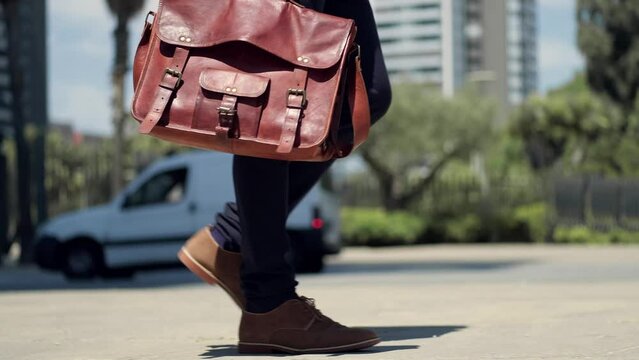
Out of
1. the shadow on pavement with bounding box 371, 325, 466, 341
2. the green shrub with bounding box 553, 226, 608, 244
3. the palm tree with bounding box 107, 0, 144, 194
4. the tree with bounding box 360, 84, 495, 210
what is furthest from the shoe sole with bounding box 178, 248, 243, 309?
the tree with bounding box 360, 84, 495, 210

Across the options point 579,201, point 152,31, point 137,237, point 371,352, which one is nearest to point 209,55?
point 152,31

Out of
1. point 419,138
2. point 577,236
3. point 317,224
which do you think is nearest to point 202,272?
point 317,224

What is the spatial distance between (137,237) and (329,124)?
1256 centimetres

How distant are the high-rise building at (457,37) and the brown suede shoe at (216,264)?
153366mm

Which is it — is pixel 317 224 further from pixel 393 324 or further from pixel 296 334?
pixel 296 334

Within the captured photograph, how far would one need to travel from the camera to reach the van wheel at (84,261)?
15695 millimetres

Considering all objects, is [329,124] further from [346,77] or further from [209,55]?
[209,55]

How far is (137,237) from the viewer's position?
15664 millimetres

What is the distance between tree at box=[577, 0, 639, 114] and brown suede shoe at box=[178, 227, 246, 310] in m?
40.5

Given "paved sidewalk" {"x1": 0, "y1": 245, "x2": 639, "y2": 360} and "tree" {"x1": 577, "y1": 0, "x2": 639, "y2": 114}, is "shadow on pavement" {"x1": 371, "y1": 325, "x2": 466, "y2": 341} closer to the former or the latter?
"paved sidewalk" {"x1": 0, "y1": 245, "x2": 639, "y2": 360}

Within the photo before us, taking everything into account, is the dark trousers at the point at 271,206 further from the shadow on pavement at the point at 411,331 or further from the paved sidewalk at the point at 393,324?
the shadow on pavement at the point at 411,331

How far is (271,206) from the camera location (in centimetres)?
369

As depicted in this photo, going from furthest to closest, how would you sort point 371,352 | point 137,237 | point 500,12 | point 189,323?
point 500,12
point 137,237
point 189,323
point 371,352

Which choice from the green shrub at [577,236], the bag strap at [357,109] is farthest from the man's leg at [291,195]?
Answer: the green shrub at [577,236]
